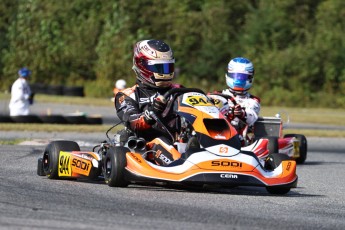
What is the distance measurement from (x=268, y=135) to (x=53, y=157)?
4.55 m

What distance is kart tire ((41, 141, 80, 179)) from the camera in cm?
956

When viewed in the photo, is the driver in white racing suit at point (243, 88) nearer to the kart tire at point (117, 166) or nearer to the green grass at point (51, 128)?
the kart tire at point (117, 166)

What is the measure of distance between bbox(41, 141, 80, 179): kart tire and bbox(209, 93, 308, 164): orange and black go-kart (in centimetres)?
242

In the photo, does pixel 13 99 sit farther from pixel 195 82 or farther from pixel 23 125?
pixel 195 82

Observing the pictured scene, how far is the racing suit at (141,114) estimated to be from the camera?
31.0ft

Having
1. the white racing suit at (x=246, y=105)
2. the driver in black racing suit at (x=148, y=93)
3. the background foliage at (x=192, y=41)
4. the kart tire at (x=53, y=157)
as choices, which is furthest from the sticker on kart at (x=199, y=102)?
the background foliage at (x=192, y=41)

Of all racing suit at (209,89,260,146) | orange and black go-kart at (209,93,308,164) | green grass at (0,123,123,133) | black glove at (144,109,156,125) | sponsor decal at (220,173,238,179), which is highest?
black glove at (144,109,156,125)

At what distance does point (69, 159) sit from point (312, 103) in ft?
88.0

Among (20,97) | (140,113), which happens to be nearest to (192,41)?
(20,97)

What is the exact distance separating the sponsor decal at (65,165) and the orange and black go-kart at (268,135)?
2597 mm

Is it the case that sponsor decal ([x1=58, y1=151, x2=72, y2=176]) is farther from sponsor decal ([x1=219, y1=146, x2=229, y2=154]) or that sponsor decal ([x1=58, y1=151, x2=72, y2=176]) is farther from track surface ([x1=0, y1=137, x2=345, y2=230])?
sponsor decal ([x1=219, y1=146, x2=229, y2=154])

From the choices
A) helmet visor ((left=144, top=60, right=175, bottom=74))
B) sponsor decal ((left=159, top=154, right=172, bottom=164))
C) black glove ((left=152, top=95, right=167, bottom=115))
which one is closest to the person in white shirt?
helmet visor ((left=144, top=60, right=175, bottom=74))

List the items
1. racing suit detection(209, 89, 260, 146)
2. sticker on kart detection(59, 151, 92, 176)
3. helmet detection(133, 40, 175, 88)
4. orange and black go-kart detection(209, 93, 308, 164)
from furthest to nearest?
racing suit detection(209, 89, 260, 146), orange and black go-kart detection(209, 93, 308, 164), helmet detection(133, 40, 175, 88), sticker on kart detection(59, 151, 92, 176)

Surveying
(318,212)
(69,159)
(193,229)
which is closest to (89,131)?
(69,159)
